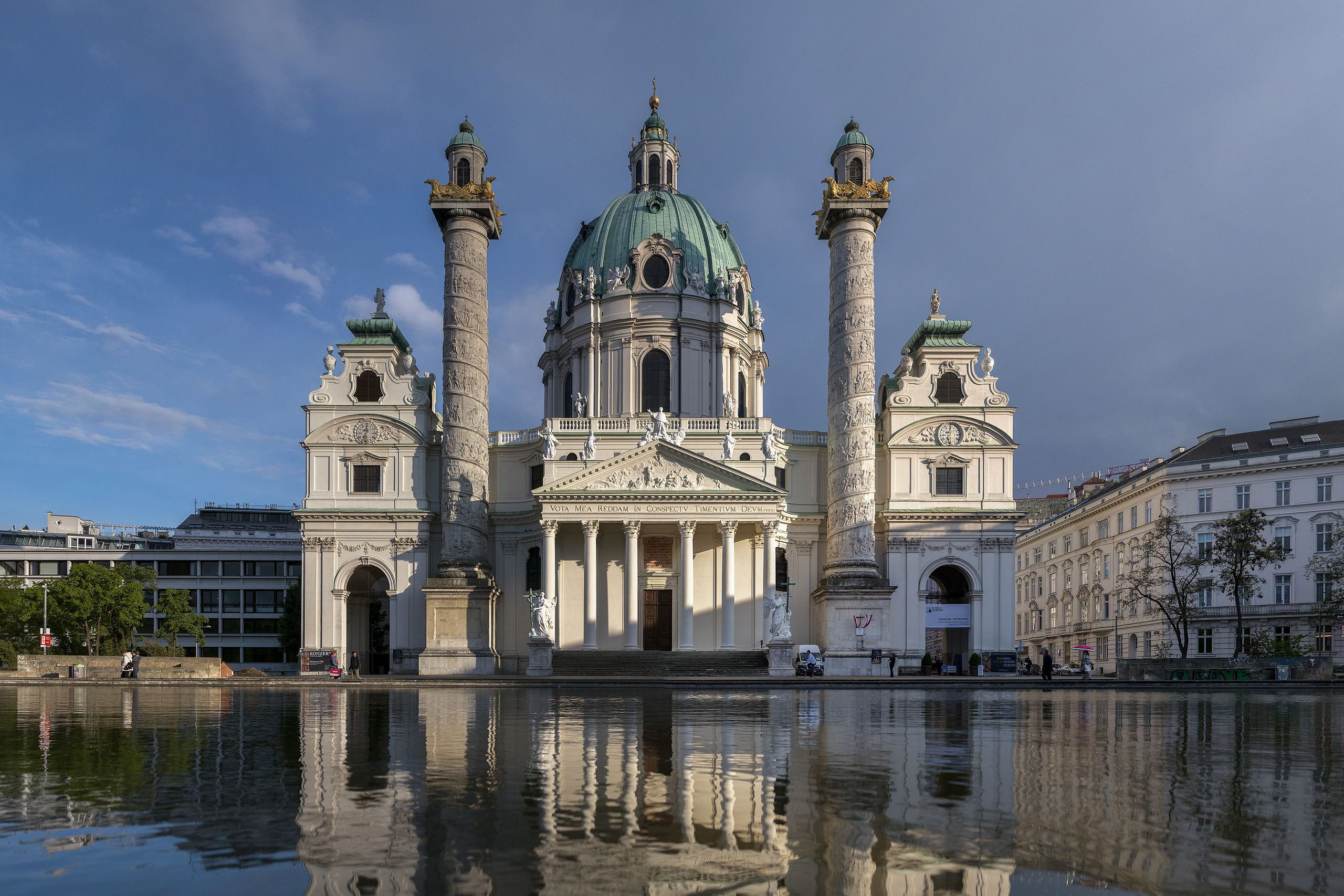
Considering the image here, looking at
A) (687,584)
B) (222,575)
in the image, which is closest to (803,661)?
(687,584)

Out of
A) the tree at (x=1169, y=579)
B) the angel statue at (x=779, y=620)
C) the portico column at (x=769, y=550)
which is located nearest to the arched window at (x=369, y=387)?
the portico column at (x=769, y=550)

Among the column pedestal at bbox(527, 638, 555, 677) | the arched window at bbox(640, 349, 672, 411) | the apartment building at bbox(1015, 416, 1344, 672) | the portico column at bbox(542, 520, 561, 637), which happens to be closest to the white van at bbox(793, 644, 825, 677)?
the column pedestal at bbox(527, 638, 555, 677)

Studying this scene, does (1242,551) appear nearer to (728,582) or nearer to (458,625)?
(728,582)

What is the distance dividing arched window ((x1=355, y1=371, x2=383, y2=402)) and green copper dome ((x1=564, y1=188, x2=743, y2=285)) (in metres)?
17.7

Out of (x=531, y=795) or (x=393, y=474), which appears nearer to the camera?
(x=531, y=795)

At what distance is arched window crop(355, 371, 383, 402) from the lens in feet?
201

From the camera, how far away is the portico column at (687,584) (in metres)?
53.4

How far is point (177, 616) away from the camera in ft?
260

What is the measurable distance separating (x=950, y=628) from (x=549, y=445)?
2634 centimetres

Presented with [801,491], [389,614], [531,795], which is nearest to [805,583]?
[801,491]

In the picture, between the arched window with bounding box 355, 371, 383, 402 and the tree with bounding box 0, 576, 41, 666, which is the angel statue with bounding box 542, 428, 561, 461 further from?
the tree with bounding box 0, 576, 41, 666

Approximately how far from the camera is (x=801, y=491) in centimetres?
6216

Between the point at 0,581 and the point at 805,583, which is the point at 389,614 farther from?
the point at 0,581

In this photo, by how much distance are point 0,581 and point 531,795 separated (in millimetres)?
93888
